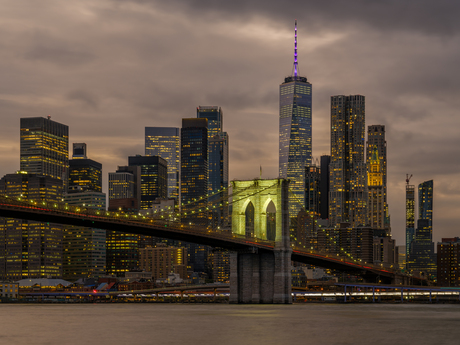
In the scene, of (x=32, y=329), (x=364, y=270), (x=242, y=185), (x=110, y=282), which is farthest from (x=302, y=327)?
(x=110, y=282)

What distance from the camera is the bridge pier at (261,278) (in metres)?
83.9

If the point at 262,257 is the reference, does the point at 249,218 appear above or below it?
above

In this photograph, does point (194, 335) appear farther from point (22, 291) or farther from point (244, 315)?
point (22, 291)

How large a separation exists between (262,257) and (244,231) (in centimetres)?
475

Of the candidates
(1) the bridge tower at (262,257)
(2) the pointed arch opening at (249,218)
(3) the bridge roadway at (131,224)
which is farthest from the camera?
(2) the pointed arch opening at (249,218)

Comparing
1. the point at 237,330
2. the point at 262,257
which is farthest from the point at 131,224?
the point at 237,330

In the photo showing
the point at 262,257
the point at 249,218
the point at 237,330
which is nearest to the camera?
the point at 237,330

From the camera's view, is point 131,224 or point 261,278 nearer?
point 131,224

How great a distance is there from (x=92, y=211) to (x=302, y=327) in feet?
95.8

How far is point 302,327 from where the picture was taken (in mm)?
52562

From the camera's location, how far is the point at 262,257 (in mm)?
85125

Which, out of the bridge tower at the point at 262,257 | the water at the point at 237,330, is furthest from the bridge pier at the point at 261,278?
the water at the point at 237,330

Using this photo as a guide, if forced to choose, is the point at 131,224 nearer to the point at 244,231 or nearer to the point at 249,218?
the point at 244,231

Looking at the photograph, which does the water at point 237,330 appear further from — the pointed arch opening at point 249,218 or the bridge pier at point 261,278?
the pointed arch opening at point 249,218
